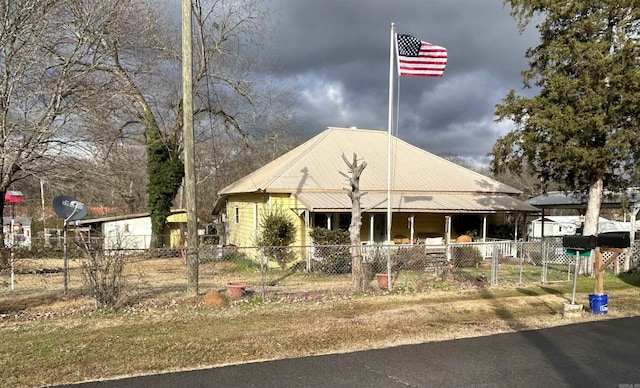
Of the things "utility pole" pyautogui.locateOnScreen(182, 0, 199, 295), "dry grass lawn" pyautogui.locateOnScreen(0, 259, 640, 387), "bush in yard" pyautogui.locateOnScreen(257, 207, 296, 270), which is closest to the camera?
"dry grass lawn" pyautogui.locateOnScreen(0, 259, 640, 387)

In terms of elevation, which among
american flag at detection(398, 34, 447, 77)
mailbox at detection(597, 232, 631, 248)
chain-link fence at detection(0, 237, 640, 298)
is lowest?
chain-link fence at detection(0, 237, 640, 298)

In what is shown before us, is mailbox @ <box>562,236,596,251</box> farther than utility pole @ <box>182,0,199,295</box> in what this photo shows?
No

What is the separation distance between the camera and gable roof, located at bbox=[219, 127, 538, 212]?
17.8 m

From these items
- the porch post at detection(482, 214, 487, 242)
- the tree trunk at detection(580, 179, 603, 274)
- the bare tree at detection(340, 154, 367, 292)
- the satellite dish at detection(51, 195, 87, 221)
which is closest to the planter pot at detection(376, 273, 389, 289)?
the bare tree at detection(340, 154, 367, 292)

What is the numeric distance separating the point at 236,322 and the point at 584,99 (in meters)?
11.4

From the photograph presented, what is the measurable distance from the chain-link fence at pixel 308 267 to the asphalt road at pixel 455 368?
3.63m

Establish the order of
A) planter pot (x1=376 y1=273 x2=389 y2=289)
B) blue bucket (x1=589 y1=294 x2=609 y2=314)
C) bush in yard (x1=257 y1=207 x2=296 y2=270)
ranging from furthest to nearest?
bush in yard (x1=257 y1=207 x2=296 y2=270)
planter pot (x1=376 y1=273 x2=389 y2=289)
blue bucket (x1=589 y1=294 x2=609 y2=314)

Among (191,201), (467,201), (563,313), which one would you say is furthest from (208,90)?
(563,313)

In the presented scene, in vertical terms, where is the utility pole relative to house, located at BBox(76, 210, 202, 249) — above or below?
above

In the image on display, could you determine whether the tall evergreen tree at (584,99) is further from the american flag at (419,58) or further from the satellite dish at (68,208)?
the satellite dish at (68,208)

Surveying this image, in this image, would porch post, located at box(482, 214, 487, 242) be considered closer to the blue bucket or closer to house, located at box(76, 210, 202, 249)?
the blue bucket

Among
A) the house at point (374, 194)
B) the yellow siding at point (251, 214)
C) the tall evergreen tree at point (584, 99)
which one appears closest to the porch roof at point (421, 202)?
the house at point (374, 194)

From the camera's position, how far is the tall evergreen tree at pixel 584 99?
12812 millimetres

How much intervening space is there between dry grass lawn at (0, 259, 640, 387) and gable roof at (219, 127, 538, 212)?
655 centimetres
